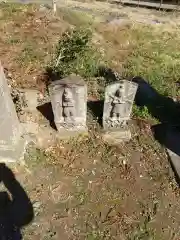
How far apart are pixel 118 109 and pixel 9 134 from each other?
2509 mm

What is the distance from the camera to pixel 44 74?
9.73 m

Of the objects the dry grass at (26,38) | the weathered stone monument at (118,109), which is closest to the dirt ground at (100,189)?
the weathered stone monument at (118,109)

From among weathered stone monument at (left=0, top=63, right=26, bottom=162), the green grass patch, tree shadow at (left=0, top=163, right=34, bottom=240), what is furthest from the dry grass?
tree shadow at (left=0, top=163, right=34, bottom=240)

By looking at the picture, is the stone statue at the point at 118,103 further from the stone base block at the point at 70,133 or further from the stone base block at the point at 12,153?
the stone base block at the point at 12,153

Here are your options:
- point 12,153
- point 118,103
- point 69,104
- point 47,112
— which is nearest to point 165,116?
point 118,103

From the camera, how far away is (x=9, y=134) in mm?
7250

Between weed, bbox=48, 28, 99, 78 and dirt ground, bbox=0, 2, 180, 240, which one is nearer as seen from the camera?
dirt ground, bbox=0, 2, 180, 240

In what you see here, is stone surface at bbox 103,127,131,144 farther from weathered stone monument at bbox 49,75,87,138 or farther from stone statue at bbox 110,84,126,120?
weathered stone monument at bbox 49,75,87,138

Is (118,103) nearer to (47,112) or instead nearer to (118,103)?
(118,103)

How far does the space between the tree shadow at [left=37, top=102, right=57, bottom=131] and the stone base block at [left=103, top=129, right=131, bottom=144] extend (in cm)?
133

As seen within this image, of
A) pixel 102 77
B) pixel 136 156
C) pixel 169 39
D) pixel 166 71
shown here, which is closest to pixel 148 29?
pixel 169 39

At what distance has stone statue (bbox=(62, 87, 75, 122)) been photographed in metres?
7.34

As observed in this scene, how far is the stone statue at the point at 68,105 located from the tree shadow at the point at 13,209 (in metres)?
1.81

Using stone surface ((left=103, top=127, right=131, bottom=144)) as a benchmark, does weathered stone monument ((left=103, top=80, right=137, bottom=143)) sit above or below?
above
